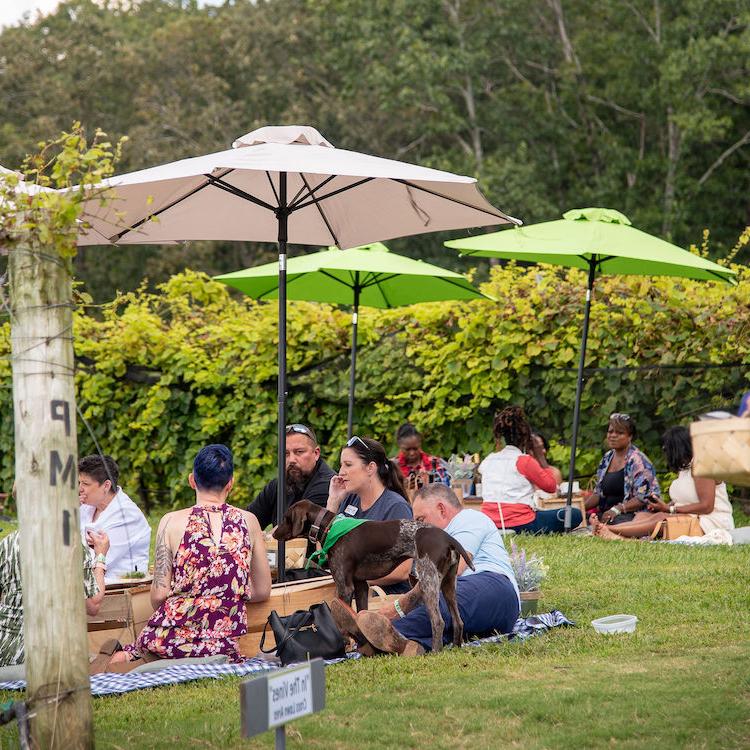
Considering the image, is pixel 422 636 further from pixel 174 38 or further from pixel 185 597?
pixel 174 38

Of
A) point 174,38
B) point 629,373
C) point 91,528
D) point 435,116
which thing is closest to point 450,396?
point 629,373

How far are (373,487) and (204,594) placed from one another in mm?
1227

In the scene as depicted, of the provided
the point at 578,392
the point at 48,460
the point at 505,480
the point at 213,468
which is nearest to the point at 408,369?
the point at 578,392

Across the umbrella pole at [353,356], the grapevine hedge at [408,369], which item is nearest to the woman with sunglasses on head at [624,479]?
the grapevine hedge at [408,369]

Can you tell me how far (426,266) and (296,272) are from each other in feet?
3.66

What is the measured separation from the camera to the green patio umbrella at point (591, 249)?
9.26 m

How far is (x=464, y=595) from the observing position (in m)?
6.18

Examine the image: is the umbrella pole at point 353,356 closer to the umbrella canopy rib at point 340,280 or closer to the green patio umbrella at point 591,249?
the umbrella canopy rib at point 340,280

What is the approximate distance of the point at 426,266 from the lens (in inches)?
406

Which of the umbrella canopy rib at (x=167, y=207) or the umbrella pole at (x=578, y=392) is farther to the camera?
the umbrella pole at (x=578, y=392)

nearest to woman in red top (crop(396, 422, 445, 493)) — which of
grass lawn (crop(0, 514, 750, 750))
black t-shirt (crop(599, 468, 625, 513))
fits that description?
black t-shirt (crop(599, 468, 625, 513))

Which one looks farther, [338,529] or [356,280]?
[356,280]

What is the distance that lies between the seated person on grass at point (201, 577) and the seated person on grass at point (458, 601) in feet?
1.75

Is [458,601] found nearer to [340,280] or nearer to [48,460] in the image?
[48,460]
